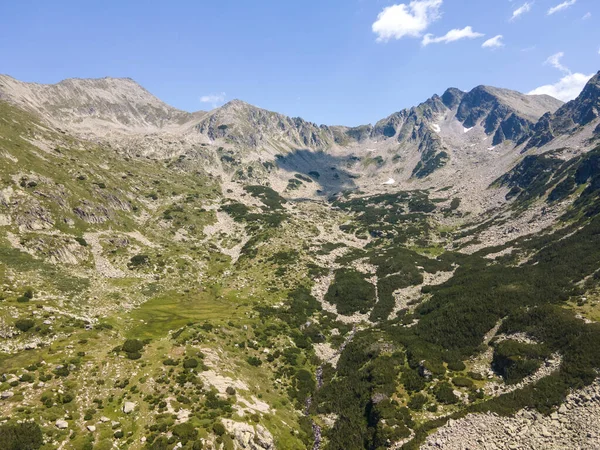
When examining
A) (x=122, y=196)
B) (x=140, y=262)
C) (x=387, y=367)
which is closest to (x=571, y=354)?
(x=387, y=367)

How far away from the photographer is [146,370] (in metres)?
41.4

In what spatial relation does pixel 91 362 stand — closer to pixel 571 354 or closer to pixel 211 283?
pixel 211 283

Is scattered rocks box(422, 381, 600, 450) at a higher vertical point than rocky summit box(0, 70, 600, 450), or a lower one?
lower

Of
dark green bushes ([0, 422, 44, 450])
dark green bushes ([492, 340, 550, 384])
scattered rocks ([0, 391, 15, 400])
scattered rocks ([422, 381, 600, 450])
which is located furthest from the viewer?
dark green bushes ([492, 340, 550, 384])

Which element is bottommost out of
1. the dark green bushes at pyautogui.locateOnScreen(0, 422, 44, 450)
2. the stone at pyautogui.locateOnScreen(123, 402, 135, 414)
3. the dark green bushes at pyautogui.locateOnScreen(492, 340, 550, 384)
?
the dark green bushes at pyautogui.locateOnScreen(492, 340, 550, 384)

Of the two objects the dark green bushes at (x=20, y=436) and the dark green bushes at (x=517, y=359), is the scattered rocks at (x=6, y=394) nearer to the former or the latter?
the dark green bushes at (x=20, y=436)

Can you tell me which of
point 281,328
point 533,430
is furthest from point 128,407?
point 533,430

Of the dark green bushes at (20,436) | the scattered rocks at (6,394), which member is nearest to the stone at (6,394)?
the scattered rocks at (6,394)

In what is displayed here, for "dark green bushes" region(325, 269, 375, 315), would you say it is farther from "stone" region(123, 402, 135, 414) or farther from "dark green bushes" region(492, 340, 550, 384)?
"stone" region(123, 402, 135, 414)

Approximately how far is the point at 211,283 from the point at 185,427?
58871mm

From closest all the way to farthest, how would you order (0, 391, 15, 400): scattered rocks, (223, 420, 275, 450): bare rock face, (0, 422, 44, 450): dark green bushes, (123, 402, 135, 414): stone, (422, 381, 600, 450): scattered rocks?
1. (0, 422, 44, 450): dark green bushes
2. (422, 381, 600, 450): scattered rocks
3. (0, 391, 15, 400): scattered rocks
4. (223, 420, 275, 450): bare rock face
5. (123, 402, 135, 414): stone

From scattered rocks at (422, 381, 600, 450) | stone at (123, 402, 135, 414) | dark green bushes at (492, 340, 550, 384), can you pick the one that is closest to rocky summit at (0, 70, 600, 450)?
scattered rocks at (422, 381, 600, 450)

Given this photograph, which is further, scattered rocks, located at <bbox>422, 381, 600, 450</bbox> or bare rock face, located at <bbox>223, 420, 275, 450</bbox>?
bare rock face, located at <bbox>223, 420, 275, 450</bbox>

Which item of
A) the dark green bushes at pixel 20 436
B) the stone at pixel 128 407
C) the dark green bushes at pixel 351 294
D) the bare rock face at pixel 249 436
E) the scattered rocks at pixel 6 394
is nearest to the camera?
the dark green bushes at pixel 20 436
